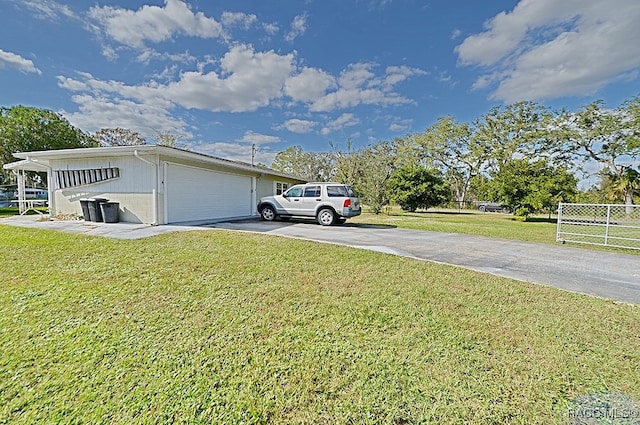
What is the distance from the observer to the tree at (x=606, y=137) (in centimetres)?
2222

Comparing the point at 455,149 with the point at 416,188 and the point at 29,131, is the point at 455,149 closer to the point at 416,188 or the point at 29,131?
the point at 416,188

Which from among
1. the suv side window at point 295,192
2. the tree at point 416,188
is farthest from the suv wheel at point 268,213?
the tree at point 416,188

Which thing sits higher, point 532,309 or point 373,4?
point 373,4

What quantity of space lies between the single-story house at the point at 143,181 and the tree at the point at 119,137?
20.5 meters

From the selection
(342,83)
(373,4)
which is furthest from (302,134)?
(373,4)

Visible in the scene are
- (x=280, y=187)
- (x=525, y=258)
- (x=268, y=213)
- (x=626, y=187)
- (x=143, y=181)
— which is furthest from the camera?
(x=626, y=187)

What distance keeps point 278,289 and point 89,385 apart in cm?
215

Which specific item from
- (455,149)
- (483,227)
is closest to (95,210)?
(483,227)

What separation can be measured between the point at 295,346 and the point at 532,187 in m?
20.6

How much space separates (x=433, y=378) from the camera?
2.11m

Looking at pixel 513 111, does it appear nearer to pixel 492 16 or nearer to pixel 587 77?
pixel 587 77

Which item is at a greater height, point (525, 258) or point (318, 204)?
point (318, 204)

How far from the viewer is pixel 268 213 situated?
40.7 ft

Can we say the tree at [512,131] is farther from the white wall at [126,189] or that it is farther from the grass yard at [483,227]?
the white wall at [126,189]
